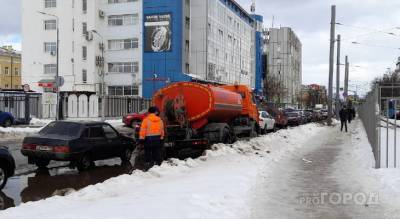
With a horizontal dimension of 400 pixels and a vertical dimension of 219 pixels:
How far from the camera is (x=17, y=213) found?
7762 mm

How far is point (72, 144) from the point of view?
1432cm

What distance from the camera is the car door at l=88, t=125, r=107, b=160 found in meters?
15.2

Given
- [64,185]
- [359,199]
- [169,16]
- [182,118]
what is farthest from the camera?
[169,16]

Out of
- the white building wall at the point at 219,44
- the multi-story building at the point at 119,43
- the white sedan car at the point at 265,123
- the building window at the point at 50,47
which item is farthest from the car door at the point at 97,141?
the building window at the point at 50,47

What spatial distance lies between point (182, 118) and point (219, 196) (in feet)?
34.0

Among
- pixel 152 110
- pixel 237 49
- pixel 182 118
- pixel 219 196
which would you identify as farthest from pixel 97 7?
pixel 219 196

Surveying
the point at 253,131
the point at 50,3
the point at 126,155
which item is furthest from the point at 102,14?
the point at 126,155

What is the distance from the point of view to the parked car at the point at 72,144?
46.8ft

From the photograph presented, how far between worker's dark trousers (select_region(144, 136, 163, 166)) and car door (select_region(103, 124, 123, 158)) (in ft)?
6.46

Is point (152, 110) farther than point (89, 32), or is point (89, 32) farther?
point (89, 32)

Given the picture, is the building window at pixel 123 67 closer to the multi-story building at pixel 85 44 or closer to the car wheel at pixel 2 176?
the multi-story building at pixel 85 44

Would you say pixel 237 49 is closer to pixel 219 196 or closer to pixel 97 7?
pixel 97 7

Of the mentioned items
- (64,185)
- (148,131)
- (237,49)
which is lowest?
(64,185)

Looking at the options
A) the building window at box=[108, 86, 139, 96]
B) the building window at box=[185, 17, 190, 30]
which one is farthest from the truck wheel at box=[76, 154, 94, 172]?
the building window at box=[185, 17, 190, 30]
